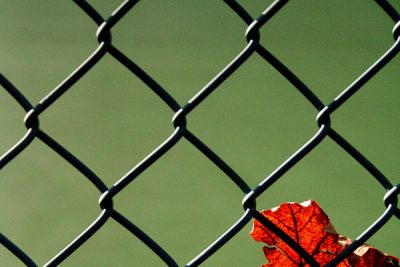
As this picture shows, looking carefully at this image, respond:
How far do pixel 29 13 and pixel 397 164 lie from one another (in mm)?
2294

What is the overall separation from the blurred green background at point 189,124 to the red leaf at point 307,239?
2196 millimetres

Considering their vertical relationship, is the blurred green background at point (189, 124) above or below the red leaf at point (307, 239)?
below

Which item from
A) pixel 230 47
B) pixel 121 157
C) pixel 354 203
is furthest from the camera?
pixel 230 47

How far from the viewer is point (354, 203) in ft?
10.6

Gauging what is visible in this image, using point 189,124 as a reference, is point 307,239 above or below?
above

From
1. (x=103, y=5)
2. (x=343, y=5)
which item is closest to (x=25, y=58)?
(x=103, y=5)

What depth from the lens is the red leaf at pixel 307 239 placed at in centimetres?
72

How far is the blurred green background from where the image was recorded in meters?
3.23

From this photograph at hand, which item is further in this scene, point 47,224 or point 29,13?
point 29,13

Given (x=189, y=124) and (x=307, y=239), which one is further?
(x=189, y=124)

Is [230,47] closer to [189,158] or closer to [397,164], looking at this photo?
[189,158]

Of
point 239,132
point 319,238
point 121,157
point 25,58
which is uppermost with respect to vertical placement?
point 25,58

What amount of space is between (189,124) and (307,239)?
9.95ft

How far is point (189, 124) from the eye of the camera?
3.77m
